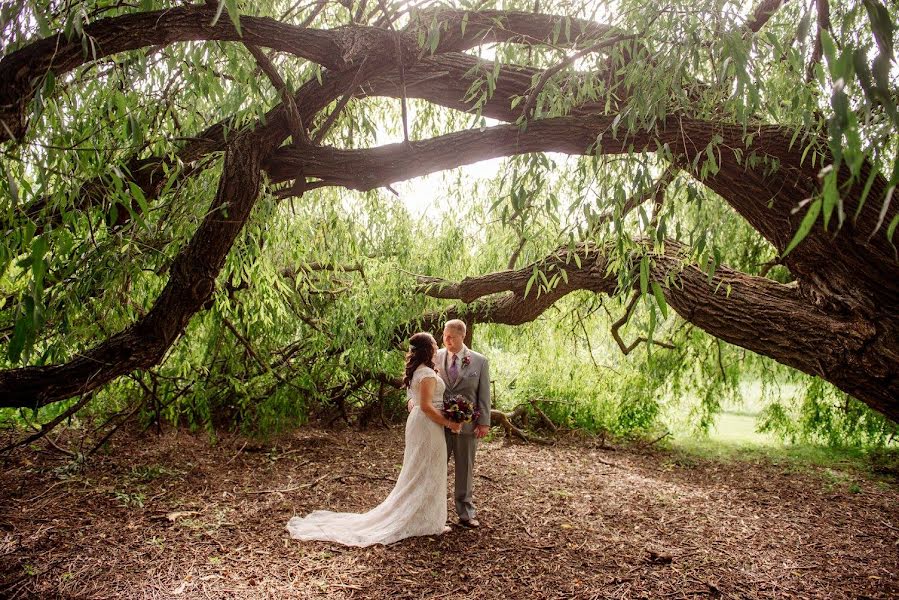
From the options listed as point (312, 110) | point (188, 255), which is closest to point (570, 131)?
point (312, 110)

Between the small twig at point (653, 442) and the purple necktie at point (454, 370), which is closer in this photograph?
the purple necktie at point (454, 370)

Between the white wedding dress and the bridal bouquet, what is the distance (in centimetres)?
9

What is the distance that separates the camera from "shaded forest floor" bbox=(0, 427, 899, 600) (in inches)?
112

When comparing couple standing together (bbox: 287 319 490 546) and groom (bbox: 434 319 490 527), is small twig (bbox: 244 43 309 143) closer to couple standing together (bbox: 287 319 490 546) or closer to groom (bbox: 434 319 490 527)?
couple standing together (bbox: 287 319 490 546)

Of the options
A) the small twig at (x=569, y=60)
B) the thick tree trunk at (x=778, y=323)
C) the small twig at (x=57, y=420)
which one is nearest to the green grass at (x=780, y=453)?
the thick tree trunk at (x=778, y=323)

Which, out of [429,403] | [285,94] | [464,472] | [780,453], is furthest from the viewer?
[780,453]

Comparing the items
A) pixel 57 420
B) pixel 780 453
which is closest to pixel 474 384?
pixel 57 420

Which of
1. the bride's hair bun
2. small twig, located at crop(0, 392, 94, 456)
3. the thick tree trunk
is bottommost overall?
small twig, located at crop(0, 392, 94, 456)

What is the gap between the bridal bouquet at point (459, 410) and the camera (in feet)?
12.0

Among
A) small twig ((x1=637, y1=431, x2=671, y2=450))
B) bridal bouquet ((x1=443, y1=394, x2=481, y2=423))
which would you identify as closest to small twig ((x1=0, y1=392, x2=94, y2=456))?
bridal bouquet ((x1=443, y1=394, x2=481, y2=423))

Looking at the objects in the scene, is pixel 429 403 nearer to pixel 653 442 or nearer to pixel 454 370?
pixel 454 370

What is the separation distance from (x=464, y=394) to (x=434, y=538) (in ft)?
2.87

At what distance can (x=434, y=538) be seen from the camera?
353 centimetres

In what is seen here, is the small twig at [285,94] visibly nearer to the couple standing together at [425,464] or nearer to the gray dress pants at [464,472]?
the couple standing together at [425,464]
